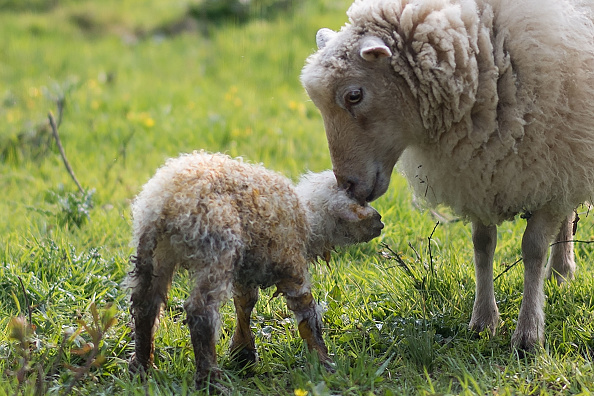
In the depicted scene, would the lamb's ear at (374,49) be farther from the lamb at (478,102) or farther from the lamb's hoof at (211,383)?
the lamb's hoof at (211,383)

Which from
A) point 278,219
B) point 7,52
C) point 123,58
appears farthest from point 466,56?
point 7,52

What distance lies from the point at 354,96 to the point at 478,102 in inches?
22.7

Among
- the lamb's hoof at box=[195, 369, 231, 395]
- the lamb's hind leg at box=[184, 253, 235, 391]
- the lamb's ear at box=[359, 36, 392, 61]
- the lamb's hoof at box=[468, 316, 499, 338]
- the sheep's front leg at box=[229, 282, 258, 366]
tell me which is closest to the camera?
the lamb's hind leg at box=[184, 253, 235, 391]

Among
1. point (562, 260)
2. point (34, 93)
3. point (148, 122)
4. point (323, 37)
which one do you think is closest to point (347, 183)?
point (323, 37)

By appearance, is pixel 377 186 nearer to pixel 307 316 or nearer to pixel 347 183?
pixel 347 183

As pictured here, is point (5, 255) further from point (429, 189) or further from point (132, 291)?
point (429, 189)

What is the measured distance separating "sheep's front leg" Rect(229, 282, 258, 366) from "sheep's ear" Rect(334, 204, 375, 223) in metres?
0.53

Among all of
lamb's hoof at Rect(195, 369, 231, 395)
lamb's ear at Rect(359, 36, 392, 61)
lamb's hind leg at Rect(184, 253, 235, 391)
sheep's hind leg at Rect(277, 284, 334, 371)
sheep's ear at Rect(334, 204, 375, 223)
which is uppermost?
lamb's ear at Rect(359, 36, 392, 61)

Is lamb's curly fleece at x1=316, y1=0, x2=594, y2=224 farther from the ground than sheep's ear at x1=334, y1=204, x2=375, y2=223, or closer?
farther from the ground

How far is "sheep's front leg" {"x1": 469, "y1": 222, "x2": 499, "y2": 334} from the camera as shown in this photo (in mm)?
3947

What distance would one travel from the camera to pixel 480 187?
12.2ft

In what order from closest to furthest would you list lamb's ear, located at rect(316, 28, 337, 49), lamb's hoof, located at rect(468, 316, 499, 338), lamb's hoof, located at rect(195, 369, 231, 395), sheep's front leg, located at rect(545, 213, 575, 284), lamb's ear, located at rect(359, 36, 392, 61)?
lamb's hoof, located at rect(195, 369, 231, 395), lamb's ear, located at rect(359, 36, 392, 61), lamb's hoof, located at rect(468, 316, 499, 338), lamb's ear, located at rect(316, 28, 337, 49), sheep's front leg, located at rect(545, 213, 575, 284)

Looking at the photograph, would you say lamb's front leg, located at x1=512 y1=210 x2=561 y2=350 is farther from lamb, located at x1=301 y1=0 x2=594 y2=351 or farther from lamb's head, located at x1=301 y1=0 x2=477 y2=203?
lamb's head, located at x1=301 y1=0 x2=477 y2=203

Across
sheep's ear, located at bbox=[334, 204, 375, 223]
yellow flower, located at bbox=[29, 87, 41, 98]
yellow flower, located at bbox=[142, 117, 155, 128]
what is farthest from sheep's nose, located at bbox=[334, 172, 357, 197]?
yellow flower, located at bbox=[29, 87, 41, 98]
